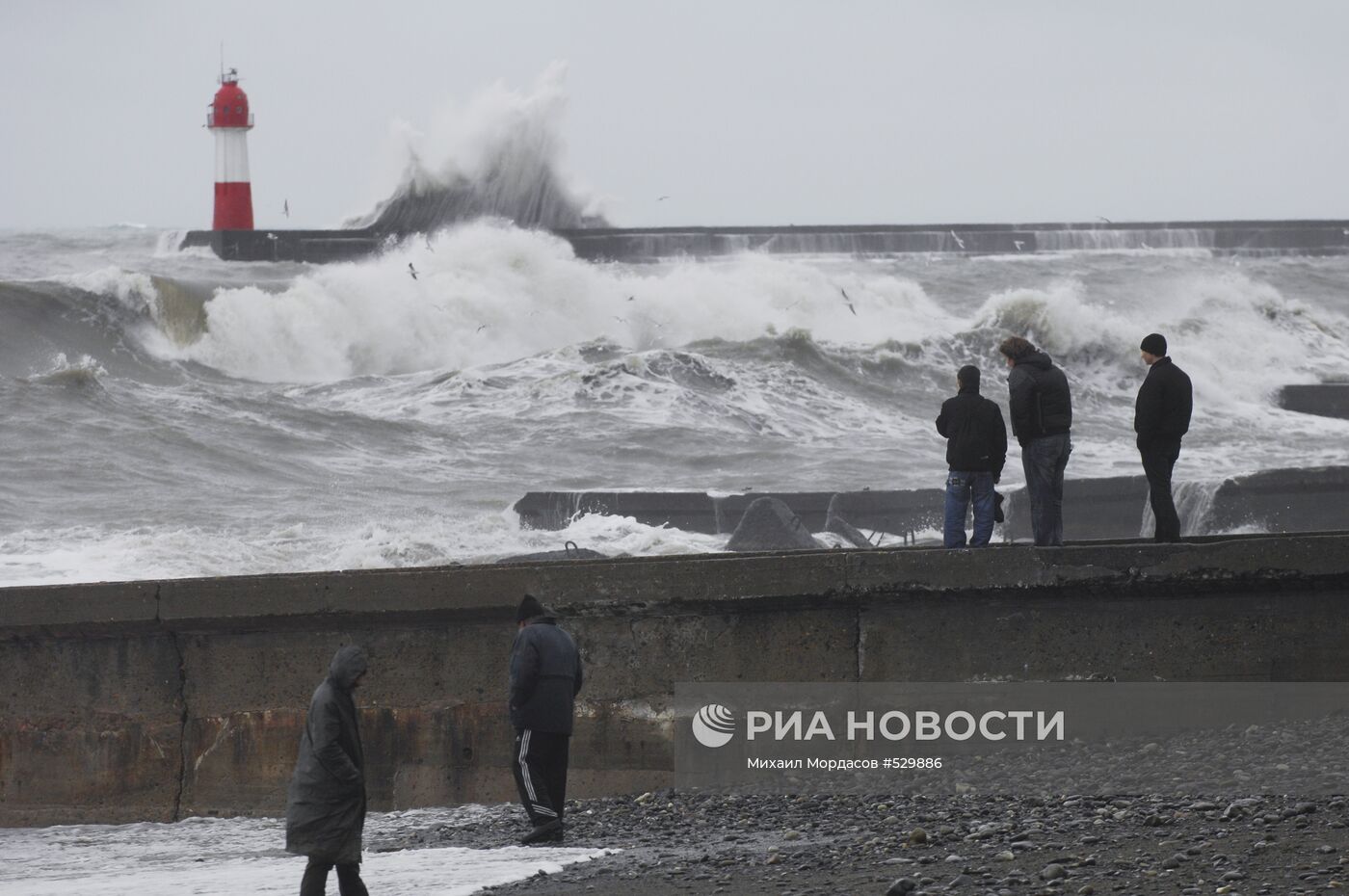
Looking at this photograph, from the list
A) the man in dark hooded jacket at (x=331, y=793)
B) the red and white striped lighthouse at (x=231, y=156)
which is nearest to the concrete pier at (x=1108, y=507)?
the man in dark hooded jacket at (x=331, y=793)

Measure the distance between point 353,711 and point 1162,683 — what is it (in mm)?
3065

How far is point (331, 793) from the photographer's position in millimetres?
4613

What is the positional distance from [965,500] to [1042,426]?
0.51 m

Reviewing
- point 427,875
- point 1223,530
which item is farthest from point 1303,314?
point 427,875

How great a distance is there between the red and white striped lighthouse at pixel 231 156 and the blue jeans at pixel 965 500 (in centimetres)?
3690

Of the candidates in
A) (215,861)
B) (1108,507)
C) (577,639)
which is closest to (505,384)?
(1108,507)

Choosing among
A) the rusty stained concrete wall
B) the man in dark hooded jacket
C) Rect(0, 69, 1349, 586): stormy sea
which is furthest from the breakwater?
the man in dark hooded jacket

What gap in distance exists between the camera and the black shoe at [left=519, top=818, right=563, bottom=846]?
5461 millimetres

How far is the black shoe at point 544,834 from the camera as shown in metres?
5.46

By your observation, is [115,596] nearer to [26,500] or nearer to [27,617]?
[27,617]

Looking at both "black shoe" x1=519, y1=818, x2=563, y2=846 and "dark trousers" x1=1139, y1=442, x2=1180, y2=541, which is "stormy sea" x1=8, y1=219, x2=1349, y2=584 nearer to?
"dark trousers" x1=1139, y1=442, x2=1180, y2=541

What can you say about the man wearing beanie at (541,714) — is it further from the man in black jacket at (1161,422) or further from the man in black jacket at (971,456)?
the man in black jacket at (1161,422)

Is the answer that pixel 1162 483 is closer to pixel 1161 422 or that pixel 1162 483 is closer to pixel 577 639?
pixel 1161 422

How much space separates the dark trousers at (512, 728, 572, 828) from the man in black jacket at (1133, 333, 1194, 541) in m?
2.57
